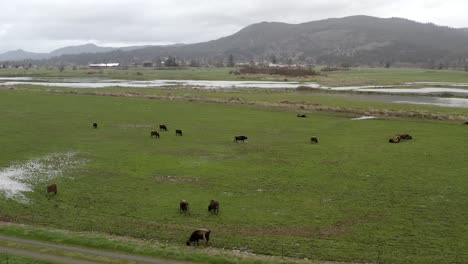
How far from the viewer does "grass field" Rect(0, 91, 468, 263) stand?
25594 millimetres

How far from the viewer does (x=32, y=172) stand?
128 feet

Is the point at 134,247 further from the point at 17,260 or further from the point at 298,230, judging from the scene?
the point at 298,230

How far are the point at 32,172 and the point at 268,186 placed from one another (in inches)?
786

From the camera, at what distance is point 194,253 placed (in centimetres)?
2325

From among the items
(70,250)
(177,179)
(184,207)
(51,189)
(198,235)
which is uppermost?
(51,189)

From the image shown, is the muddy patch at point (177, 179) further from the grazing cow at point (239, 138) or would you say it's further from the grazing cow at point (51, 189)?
the grazing cow at point (239, 138)

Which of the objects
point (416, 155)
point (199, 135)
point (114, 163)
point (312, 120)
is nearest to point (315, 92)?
point (312, 120)

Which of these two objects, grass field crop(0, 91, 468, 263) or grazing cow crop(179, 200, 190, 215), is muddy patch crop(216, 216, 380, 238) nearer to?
grass field crop(0, 91, 468, 263)

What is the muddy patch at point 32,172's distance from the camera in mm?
33756

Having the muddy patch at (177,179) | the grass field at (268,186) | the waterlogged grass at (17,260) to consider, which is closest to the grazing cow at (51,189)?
the grass field at (268,186)

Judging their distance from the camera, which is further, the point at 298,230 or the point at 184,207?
the point at 184,207

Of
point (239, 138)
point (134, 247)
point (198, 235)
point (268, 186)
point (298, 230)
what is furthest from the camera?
point (239, 138)

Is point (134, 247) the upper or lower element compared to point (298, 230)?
upper

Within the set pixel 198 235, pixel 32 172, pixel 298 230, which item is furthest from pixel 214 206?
pixel 32 172
